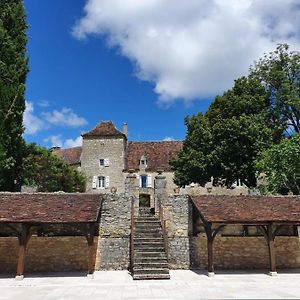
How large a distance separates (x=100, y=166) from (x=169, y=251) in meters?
20.6

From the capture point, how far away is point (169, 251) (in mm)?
15883


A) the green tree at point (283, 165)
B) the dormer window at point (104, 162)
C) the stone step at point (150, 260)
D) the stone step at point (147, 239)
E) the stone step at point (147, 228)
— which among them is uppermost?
the dormer window at point (104, 162)

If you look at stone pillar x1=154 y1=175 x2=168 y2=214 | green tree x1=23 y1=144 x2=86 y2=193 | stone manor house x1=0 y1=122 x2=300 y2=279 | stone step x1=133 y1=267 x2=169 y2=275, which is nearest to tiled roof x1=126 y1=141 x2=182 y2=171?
green tree x1=23 y1=144 x2=86 y2=193

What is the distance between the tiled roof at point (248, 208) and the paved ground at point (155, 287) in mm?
2227

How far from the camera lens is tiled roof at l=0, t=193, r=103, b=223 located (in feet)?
43.7

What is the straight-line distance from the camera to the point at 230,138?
24375 mm

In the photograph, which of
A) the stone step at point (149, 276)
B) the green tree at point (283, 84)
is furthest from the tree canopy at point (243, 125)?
the stone step at point (149, 276)

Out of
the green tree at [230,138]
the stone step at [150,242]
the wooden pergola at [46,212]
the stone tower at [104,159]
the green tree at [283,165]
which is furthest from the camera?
the stone tower at [104,159]

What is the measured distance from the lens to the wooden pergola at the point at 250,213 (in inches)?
543

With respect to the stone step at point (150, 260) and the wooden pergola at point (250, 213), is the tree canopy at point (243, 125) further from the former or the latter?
the stone step at point (150, 260)

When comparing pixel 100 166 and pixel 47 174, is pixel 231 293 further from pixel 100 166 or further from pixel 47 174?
pixel 100 166

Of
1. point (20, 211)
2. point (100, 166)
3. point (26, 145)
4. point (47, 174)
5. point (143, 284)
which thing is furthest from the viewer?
point (100, 166)

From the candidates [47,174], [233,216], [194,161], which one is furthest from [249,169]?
[47,174]

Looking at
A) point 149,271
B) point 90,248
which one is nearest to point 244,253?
point 149,271
